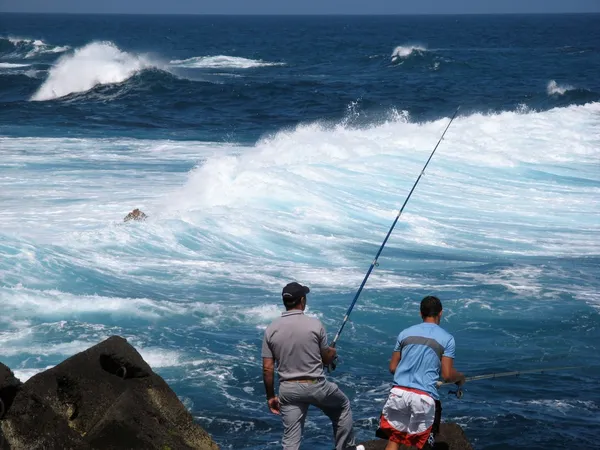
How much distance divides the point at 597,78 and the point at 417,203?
101ft

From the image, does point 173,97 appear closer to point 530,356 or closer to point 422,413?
point 530,356

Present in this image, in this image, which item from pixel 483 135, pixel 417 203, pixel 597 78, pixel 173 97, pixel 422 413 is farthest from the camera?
pixel 597 78

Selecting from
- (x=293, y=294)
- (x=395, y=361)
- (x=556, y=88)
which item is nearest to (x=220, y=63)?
(x=556, y=88)

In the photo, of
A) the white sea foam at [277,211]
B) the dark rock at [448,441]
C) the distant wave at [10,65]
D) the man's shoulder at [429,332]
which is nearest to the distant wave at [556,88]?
Result: the white sea foam at [277,211]

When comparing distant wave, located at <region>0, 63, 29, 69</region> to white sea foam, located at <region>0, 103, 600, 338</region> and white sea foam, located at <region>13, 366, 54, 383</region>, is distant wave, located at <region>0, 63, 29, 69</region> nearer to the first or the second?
white sea foam, located at <region>0, 103, 600, 338</region>

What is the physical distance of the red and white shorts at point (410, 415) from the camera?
4949mm

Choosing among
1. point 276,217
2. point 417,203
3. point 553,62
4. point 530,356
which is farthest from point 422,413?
point 553,62

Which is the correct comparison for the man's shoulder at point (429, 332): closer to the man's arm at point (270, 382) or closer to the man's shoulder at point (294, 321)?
the man's shoulder at point (294, 321)

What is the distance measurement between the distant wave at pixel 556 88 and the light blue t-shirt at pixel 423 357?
34.0 meters

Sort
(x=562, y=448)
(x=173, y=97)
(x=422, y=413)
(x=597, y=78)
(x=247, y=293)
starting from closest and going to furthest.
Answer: (x=422, y=413) < (x=562, y=448) < (x=247, y=293) < (x=173, y=97) < (x=597, y=78)

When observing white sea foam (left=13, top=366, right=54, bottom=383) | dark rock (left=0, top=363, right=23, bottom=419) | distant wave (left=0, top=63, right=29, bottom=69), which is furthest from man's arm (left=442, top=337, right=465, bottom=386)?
distant wave (left=0, top=63, right=29, bottom=69)

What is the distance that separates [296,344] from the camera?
5.12 metres

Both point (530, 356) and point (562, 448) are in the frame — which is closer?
point (562, 448)

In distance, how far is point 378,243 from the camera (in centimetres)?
1375
